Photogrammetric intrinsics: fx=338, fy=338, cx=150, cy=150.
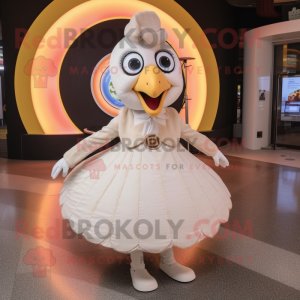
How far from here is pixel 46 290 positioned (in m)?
2.05

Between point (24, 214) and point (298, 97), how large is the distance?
5.84 meters

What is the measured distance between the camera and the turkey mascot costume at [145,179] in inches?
71.9

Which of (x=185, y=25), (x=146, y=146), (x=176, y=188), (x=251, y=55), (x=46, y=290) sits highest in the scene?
(x=185, y=25)

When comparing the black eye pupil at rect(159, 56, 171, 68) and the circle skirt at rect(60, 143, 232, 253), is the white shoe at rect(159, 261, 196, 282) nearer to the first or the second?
the circle skirt at rect(60, 143, 232, 253)

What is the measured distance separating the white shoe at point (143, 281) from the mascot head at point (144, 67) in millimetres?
987

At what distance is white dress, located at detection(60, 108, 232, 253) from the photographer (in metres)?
1.81

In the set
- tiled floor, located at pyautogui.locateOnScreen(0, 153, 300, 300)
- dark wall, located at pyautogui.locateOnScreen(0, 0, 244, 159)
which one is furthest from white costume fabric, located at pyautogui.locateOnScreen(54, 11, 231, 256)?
dark wall, located at pyautogui.locateOnScreen(0, 0, 244, 159)

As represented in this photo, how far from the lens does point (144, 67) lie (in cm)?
197

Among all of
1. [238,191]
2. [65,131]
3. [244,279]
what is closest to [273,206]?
[238,191]

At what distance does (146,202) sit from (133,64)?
80cm

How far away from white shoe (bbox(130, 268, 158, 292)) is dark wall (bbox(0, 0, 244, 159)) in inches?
166

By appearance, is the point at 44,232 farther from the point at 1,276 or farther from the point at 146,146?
the point at 146,146

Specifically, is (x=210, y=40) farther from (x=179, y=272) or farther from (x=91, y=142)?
(x=179, y=272)

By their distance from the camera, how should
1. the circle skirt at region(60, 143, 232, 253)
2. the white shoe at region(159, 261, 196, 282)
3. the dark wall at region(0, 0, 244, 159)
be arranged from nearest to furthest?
the circle skirt at region(60, 143, 232, 253) < the white shoe at region(159, 261, 196, 282) < the dark wall at region(0, 0, 244, 159)
